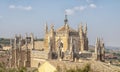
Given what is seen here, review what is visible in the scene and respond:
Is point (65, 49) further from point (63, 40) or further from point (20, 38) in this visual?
point (20, 38)

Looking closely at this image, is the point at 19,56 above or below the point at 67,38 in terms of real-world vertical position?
below

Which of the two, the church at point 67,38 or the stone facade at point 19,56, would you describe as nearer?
the church at point 67,38

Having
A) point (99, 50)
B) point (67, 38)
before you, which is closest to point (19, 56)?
point (67, 38)

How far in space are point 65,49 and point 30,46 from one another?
31.6ft

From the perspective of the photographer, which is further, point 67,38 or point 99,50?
point 67,38

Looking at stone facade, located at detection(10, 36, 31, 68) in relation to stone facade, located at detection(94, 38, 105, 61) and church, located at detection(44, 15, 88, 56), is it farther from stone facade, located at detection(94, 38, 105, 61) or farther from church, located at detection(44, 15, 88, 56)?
stone facade, located at detection(94, 38, 105, 61)

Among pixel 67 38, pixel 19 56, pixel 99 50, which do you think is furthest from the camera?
pixel 19 56

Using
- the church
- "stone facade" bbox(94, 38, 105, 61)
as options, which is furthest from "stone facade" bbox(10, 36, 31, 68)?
"stone facade" bbox(94, 38, 105, 61)

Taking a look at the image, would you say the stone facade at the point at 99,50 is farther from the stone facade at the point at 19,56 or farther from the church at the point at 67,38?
the stone facade at the point at 19,56

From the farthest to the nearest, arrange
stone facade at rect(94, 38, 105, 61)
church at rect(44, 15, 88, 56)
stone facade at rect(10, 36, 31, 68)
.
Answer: stone facade at rect(10, 36, 31, 68) → church at rect(44, 15, 88, 56) → stone facade at rect(94, 38, 105, 61)

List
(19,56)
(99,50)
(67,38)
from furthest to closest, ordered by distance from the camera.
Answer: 1. (19,56)
2. (67,38)
3. (99,50)

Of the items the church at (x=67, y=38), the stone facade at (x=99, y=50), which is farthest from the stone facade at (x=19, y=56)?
the stone facade at (x=99, y=50)

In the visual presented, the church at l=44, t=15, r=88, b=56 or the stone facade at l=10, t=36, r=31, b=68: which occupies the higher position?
the church at l=44, t=15, r=88, b=56

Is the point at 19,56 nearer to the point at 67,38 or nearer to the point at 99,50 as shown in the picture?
the point at 67,38
